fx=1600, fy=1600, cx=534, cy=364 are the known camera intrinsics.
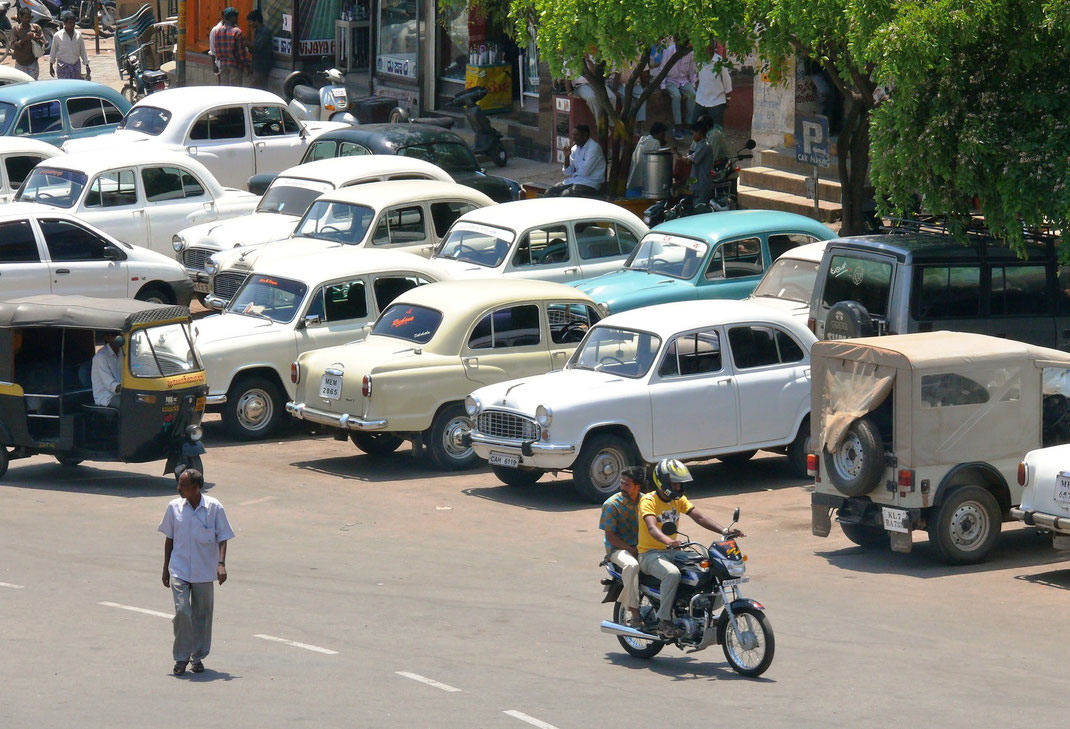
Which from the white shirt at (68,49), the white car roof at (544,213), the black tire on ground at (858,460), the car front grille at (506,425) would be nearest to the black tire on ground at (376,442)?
the car front grille at (506,425)

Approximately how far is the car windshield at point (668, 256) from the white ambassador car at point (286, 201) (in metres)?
4.39

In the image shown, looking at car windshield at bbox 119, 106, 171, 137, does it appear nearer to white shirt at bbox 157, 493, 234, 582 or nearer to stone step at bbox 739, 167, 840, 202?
stone step at bbox 739, 167, 840, 202

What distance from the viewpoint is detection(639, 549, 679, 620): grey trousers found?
9734 millimetres

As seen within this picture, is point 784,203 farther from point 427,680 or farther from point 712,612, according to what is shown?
point 427,680

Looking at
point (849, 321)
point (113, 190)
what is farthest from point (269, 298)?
point (849, 321)

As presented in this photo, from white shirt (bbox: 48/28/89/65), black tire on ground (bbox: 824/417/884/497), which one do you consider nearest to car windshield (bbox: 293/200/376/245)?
black tire on ground (bbox: 824/417/884/497)

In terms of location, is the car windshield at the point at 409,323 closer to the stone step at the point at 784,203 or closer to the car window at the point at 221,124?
the stone step at the point at 784,203

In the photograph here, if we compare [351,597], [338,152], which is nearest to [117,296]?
[338,152]

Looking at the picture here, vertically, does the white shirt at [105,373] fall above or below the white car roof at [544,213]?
below

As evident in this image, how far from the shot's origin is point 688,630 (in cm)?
975

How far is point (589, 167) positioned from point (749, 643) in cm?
1506

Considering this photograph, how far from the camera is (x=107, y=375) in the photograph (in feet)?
48.0

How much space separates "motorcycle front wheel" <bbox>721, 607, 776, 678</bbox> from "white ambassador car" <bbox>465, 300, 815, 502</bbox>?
4687mm

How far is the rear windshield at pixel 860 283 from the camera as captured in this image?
1526 centimetres
